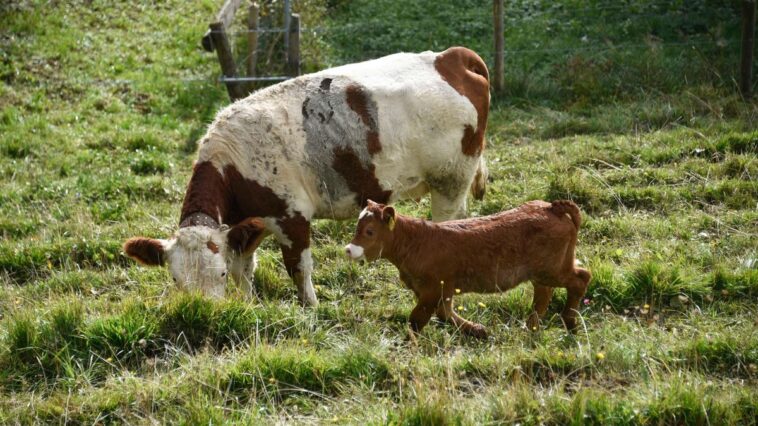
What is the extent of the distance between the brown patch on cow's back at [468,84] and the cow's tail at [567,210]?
184 cm

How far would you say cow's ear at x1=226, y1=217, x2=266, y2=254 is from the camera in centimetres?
689

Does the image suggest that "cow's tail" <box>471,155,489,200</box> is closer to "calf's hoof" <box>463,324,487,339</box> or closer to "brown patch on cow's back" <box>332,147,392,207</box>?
"brown patch on cow's back" <box>332,147,392,207</box>

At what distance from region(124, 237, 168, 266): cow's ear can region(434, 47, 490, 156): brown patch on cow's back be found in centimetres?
304

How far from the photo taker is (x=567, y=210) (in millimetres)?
6523

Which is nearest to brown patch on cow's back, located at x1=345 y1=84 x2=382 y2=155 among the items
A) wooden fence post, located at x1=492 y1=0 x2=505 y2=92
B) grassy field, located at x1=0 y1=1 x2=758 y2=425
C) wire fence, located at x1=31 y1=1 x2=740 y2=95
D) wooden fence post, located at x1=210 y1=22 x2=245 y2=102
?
grassy field, located at x1=0 y1=1 x2=758 y2=425

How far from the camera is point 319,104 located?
25.2 feet

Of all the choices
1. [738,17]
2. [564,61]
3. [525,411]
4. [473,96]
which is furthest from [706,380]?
[738,17]

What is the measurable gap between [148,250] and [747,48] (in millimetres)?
9479

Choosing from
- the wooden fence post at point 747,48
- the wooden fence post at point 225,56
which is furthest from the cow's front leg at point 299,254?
the wooden fence post at point 747,48

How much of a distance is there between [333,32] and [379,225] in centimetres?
1033

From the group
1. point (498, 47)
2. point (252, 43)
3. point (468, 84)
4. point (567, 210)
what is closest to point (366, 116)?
point (468, 84)

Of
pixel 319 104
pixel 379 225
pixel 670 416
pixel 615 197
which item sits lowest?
pixel 615 197

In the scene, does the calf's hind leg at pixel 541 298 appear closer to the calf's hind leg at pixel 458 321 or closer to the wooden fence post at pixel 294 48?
the calf's hind leg at pixel 458 321

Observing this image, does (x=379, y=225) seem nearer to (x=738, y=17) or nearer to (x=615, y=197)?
(x=615, y=197)
